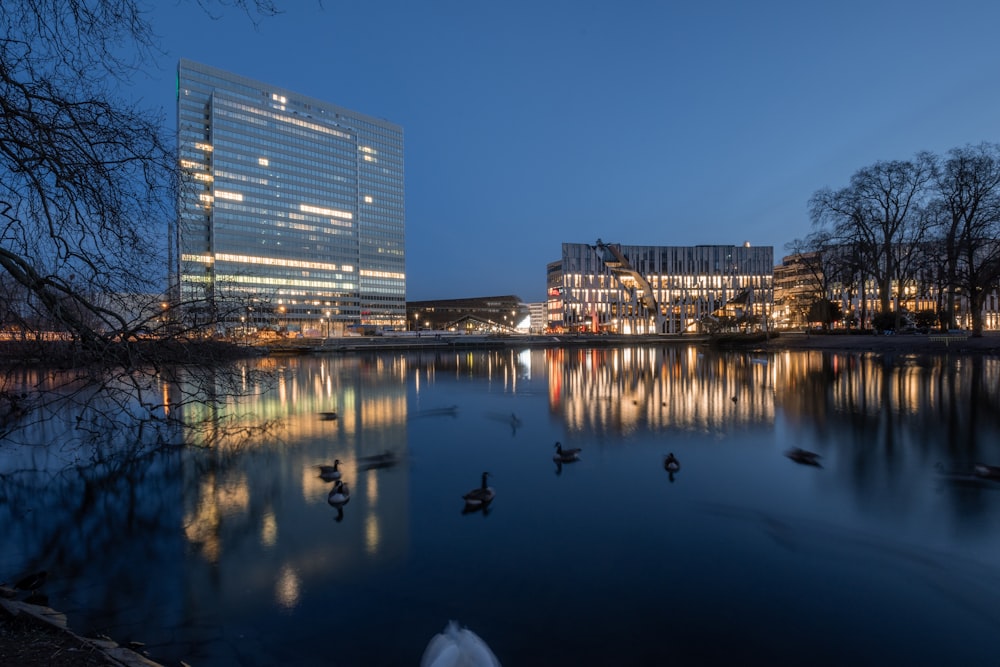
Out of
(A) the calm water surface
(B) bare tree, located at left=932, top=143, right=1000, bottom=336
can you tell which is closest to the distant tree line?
(B) bare tree, located at left=932, top=143, right=1000, bottom=336

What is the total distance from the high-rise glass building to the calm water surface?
339 feet

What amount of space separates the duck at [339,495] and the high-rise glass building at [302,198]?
10587 centimetres

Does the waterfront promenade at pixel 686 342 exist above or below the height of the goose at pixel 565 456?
above

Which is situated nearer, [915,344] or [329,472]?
[329,472]

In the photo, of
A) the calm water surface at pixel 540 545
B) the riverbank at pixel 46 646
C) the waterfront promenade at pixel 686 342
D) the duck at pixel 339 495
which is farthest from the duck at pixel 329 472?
the waterfront promenade at pixel 686 342

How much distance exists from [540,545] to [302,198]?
142 m

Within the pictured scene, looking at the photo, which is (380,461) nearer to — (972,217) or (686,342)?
(972,217)

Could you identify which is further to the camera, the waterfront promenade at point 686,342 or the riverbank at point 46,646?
the waterfront promenade at point 686,342

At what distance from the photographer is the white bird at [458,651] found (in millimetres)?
5344

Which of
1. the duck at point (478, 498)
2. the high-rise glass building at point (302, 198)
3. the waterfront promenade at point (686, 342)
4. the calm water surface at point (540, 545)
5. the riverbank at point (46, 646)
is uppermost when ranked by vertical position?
the high-rise glass building at point (302, 198)

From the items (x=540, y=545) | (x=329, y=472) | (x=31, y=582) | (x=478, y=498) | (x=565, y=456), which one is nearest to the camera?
(x=31, y=582)

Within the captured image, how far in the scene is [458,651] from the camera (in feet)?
17.9

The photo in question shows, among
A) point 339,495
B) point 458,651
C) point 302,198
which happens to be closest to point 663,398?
point 339,495

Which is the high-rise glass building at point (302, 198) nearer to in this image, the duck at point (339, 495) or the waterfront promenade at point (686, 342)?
the waterfront promenade at point (686, 342)
